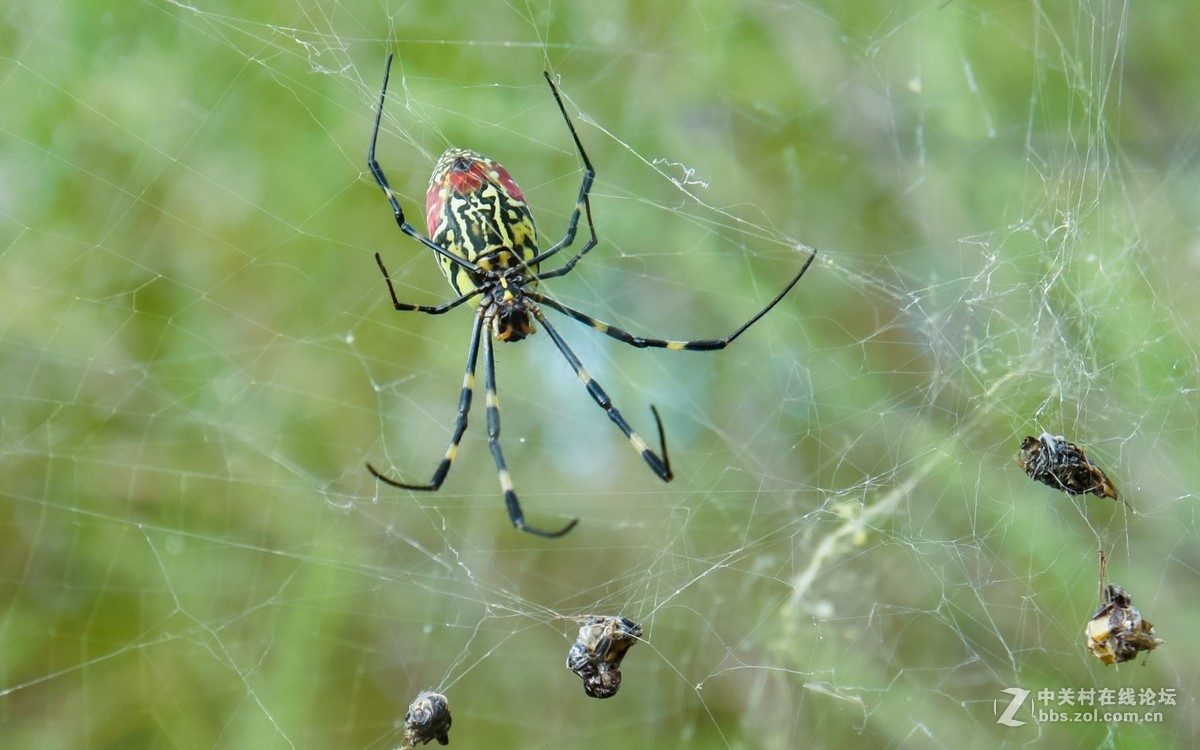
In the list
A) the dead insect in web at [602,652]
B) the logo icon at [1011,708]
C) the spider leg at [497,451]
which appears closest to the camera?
the dead insect in web at [602,652]

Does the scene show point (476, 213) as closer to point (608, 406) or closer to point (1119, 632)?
point (608, 406)

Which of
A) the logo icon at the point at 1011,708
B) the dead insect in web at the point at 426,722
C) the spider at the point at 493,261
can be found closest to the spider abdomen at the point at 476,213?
the spider at the point at 493,261

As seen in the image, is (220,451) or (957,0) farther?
(220,451)

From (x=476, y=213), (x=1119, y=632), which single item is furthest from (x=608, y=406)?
(x=1119, y=632)

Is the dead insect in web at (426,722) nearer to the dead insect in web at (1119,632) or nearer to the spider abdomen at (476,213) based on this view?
the spider abdomen at (476,213)

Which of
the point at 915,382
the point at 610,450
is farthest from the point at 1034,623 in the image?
the point at 610,450

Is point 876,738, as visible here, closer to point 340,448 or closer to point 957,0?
point 340,448
